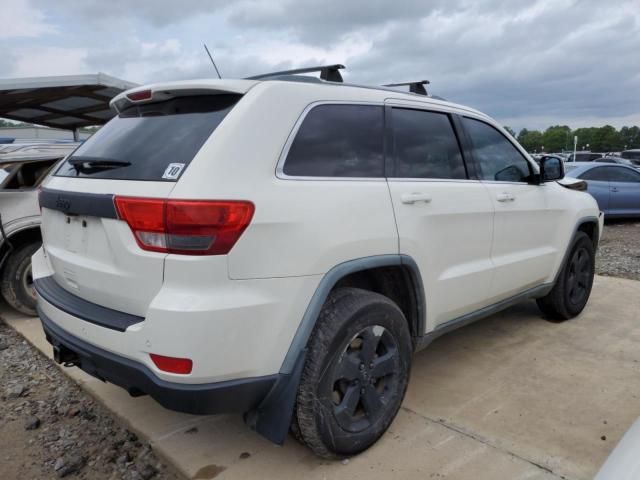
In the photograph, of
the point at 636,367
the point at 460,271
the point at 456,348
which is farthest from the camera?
the point at 456,348

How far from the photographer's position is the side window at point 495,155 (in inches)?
141

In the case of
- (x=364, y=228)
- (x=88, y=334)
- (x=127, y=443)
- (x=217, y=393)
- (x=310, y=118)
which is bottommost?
(x=127, y=443)

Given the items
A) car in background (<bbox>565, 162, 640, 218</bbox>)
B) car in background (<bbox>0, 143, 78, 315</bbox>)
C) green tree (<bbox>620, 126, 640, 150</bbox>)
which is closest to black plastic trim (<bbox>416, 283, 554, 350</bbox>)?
car in background (<bbox>0, 143, 78, 315</bbox>)

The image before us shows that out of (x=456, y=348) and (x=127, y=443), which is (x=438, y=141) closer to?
(x=456, y=348)

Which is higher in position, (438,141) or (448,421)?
(438,141)

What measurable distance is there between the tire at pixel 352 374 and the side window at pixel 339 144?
1.99 ft

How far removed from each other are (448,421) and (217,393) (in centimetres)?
152

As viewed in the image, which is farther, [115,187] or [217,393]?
[115,187]

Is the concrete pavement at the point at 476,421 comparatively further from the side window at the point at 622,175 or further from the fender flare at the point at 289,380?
the side window at the point at 622,175

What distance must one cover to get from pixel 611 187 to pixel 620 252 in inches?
139

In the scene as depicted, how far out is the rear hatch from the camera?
214 cm

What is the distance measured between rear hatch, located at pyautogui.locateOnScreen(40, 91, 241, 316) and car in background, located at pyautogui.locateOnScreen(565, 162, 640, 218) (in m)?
10.2

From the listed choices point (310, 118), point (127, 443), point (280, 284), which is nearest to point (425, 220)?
point (310, 118)

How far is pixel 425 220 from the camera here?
287 centimetres
